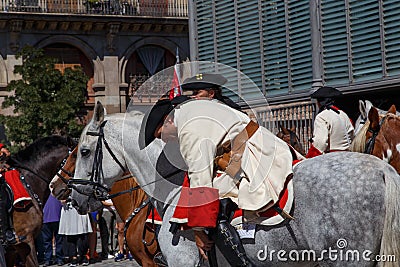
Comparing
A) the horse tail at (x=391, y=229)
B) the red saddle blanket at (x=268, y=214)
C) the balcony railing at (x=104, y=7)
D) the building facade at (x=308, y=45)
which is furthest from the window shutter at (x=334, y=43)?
the balcony railing at (x=104, y=7)

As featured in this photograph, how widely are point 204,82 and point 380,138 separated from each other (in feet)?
7.42

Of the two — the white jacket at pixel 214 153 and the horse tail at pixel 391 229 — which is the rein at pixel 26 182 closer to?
the white jacket at pixel 214 153

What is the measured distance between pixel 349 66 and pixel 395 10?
4.50 feet

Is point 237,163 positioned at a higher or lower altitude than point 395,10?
lower

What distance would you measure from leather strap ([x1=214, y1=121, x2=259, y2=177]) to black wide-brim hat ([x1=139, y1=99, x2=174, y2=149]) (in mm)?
728

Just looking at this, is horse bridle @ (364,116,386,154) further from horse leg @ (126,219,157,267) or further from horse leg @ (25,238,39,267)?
horse leg @ (25,238,39,267)

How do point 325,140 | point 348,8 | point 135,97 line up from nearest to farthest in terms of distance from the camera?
point 135,97 → point 325,140 → point 348,8

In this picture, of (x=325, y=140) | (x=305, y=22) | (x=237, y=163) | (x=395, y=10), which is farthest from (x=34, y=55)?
(x=237, y=163)

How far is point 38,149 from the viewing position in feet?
36.7

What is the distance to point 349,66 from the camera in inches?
481

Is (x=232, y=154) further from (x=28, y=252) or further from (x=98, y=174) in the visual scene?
(x=28, y=252)

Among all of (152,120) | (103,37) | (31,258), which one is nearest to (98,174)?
(152,120)

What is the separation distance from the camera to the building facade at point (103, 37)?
33438 millimetres

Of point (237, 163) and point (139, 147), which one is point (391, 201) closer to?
point (237, 163)
